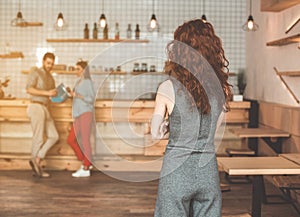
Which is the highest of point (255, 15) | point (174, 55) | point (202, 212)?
point (255, 15)

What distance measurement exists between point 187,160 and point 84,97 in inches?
159

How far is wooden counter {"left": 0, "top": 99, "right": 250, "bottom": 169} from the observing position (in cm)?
650

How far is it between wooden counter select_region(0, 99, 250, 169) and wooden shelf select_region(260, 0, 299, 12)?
1.48 meters

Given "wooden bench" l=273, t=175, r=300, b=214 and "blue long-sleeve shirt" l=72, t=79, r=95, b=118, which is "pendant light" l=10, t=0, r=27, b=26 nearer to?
"blue long-sleeve shirt" l=72, t=79, r=95, b=118

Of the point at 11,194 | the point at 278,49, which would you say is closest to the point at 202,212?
the point at 11,194

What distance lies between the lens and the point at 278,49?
5.59 meters

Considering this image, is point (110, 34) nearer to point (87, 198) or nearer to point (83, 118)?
point (83, 118)

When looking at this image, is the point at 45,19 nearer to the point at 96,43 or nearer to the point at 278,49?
the point at 96,43

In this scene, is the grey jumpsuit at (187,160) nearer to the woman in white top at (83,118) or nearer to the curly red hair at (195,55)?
the curly red hair at (195,55)

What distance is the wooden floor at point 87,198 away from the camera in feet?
14.5

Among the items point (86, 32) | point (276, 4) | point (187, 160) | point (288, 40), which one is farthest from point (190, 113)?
point (86, 32)

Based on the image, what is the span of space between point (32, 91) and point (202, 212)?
4087 millimetres

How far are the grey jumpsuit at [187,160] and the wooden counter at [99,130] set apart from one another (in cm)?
417

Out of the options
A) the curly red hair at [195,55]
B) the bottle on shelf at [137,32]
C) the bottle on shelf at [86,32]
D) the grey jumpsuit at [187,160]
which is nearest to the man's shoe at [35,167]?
the bottle on shelf at [86,32]
